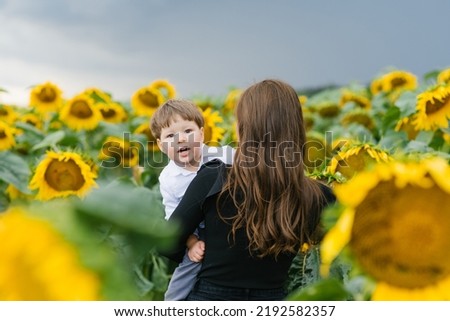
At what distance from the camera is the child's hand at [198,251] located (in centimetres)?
168

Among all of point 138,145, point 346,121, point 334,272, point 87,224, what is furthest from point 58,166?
point 87,224

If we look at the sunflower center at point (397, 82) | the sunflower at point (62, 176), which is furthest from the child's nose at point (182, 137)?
the sunflower center at point (397, 82)

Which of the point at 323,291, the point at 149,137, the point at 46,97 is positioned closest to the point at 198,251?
the point at 323,291

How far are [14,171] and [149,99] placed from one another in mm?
1578

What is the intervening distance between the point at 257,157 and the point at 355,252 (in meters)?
1.03

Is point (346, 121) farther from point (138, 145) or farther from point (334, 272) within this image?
point (334, 272)

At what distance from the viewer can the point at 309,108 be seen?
17.9ft

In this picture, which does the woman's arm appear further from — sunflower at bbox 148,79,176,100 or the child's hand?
sunflower at bbox 148,79,176,100

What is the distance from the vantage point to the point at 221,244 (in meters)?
1.62

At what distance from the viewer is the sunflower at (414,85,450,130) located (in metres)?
2.54

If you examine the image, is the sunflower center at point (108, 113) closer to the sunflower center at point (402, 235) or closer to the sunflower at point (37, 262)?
the sunflower center at point (402, 235)

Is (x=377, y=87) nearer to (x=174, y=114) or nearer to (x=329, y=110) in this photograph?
(x=329, y=110)

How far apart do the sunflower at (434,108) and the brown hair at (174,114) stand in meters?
0.96
